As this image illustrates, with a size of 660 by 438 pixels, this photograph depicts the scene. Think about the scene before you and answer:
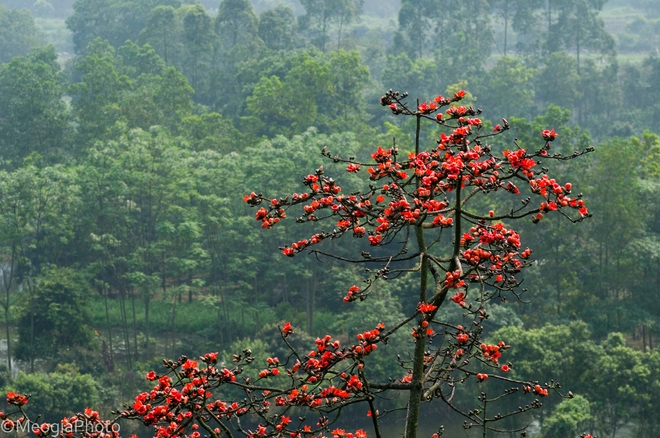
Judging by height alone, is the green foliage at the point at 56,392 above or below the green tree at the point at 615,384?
below

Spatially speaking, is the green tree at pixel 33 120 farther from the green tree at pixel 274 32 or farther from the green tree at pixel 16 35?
the green tree at pixel 16 35

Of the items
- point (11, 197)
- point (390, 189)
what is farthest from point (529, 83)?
point (390, 189)

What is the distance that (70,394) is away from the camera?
104 feet

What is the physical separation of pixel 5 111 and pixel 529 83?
28658 millimetres

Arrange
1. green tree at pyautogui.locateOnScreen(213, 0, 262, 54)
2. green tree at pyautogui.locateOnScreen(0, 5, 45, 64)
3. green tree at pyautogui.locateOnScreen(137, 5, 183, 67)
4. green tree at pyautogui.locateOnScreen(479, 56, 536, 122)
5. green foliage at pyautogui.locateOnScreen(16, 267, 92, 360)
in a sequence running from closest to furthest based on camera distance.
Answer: green foliage at pyautogui.locateOnScreen(16, 267, 92, 360) < green tree at pyautogui.locateOnScreen(479, 56, 536, 122) < green tree at pyautogui.locateOnScreen(213, 0, 262, 54) < green tree at pyautogui.locateOnScreen(137, 5, 183, 67) < green tree at pyautogui.locateOnScreen(0, 5, 45, 64)

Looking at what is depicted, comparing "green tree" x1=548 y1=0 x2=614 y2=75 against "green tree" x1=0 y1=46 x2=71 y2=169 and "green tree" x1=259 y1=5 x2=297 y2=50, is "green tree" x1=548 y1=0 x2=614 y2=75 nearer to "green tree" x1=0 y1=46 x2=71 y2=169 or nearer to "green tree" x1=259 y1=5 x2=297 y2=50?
"green tree" x1=259 y1=5 x2=297 y2=50

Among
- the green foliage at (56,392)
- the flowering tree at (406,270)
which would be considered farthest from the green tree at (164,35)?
the flowering tree at (406,270)

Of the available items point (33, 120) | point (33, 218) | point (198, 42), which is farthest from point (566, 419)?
point (198, 42)

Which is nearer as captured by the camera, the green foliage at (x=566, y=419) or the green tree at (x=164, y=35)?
the green foliage at (x=566, y=419)

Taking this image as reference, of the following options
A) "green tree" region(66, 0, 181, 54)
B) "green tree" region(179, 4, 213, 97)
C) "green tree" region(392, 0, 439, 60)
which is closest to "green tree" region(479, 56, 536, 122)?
"green tree" region(392, 0, 439, 60)

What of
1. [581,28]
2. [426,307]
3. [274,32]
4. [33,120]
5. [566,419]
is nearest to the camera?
[426,307]

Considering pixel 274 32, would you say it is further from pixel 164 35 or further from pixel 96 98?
pixel 96 98

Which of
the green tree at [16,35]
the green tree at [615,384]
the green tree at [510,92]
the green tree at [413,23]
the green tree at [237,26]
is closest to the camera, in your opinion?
the green tree at [615,384]

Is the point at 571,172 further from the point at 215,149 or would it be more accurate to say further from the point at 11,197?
the point at 11,197
